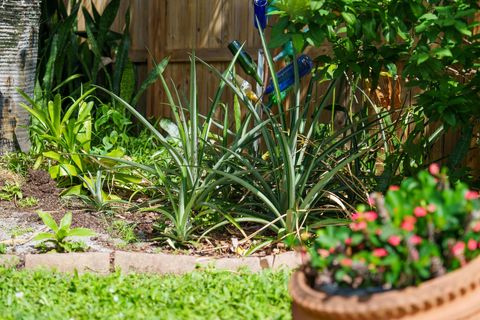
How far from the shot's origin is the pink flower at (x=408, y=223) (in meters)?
2.21

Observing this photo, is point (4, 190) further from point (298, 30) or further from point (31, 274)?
Answer: point (298, 30)

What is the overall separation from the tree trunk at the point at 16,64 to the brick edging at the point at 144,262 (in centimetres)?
210

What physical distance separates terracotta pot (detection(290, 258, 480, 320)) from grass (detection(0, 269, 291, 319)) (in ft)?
2.99

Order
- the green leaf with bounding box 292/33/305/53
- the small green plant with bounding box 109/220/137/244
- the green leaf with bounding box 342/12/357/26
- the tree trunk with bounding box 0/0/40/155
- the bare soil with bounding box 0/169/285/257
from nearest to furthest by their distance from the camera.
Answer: the green leaf with bounding box 292/33/305/53 → the green leaf with bounding box 342/12/357/26 → the bare soil with bounding box 0/169/285/257 → the small green plant with bounding box 109/220/137/244 → the tree trunk with bounding box 0/0/40/155

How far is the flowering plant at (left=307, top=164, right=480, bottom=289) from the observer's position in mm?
2209

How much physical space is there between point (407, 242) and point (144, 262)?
2.13 m

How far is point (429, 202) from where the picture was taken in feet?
7.50

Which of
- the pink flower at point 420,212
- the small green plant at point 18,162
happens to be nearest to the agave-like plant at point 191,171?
the small green plant at point 18,162

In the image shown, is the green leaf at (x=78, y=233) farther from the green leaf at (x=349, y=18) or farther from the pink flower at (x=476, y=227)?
the pink flower at (x=476, y=227)

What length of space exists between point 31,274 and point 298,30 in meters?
1.75

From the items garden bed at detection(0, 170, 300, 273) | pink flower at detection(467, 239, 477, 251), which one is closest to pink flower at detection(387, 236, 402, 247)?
pink flower at detection(467, 239, 477, 251)

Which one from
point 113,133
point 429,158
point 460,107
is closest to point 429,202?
point 460,107

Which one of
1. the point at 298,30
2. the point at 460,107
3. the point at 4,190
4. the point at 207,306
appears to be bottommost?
the point at 4,190

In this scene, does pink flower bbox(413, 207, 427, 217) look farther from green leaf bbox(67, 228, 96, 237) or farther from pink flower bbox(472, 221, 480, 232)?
green leaf bbox(67, 228, 96, 237)
